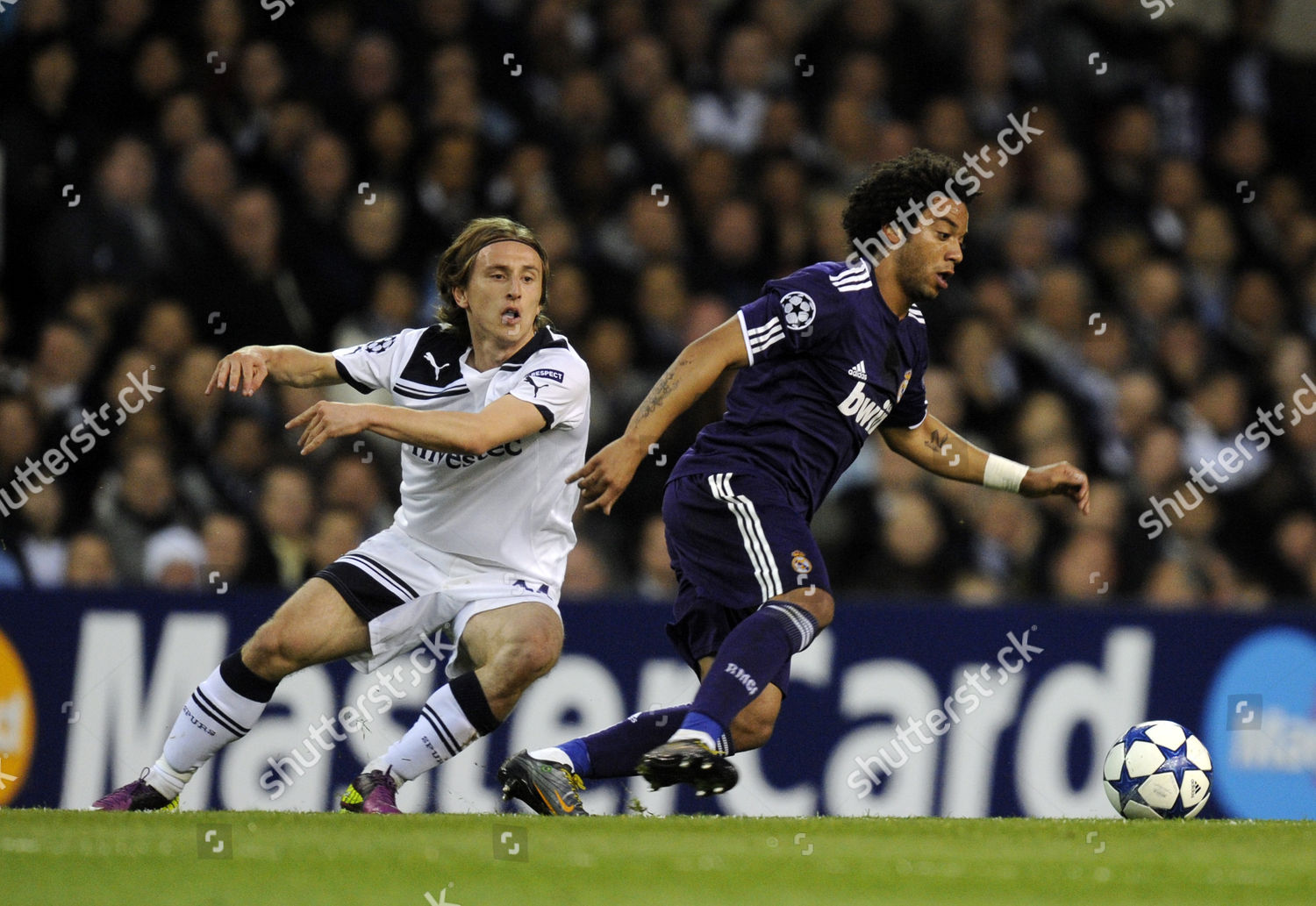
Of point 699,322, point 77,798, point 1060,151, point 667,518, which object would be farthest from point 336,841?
point 1060,151

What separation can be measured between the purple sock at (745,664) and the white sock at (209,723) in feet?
4.74

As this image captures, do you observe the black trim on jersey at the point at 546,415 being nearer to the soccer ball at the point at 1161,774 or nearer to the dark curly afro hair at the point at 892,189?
the dark curly afro hair at the point at 892,189

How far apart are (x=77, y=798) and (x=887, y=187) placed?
3956 millimetres

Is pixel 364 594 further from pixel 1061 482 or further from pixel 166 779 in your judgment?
pixel 1061 482

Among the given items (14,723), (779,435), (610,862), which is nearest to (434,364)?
(779,435)

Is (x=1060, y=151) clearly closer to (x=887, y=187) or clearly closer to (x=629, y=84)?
(x=629, y=84)

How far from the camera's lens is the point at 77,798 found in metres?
6.68

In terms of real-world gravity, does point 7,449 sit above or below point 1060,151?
below

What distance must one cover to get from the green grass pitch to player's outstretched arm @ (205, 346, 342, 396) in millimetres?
1227

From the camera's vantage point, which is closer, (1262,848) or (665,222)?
(1262,848)

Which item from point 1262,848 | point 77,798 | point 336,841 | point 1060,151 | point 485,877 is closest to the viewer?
point 485,877

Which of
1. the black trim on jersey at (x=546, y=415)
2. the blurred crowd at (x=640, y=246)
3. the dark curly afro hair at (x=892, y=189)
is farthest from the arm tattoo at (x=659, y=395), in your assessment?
the blurred crowd at (x=640, y=246)

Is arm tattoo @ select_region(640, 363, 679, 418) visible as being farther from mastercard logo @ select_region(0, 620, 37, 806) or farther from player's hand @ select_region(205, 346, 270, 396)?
mastercard logo @ select_region(0, 620, 37, 806)

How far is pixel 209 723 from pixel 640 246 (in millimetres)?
4067
